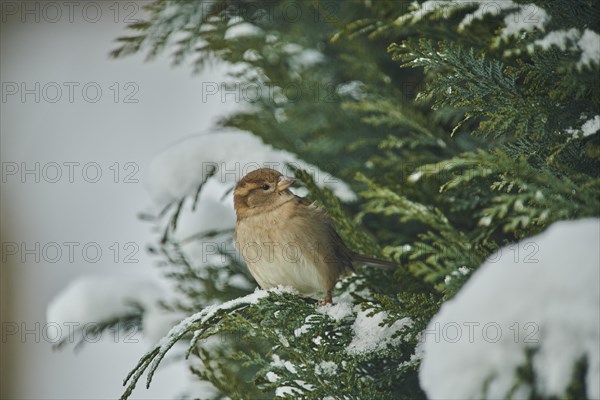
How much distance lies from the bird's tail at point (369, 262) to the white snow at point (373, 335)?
0.32 m

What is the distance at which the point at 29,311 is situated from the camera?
529 cm

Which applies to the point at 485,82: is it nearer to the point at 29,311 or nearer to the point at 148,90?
the point at 29,311

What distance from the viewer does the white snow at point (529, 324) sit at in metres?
0.88

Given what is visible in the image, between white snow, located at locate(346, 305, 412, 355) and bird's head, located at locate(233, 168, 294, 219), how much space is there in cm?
60

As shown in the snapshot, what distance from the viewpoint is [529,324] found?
2.92ft

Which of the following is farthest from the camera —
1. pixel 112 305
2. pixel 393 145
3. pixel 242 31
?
pixel 112 305

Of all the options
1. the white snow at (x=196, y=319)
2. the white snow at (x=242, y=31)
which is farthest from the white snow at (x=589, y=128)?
the white snow at (x=242, y=31)

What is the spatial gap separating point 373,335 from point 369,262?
423 mm

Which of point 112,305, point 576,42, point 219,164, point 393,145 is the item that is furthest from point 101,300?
point 576,42

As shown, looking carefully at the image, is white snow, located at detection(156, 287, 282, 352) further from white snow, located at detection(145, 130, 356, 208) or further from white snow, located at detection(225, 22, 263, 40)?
white snow, located at detection(225, 22, 263, 40)

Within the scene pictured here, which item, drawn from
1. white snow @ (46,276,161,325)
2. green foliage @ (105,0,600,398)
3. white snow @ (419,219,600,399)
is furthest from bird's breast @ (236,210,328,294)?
white snow @ (419,219,600,399)

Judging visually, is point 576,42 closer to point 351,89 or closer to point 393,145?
point 393,145

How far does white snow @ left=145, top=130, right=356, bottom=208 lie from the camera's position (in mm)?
2033

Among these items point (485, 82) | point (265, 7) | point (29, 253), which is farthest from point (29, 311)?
point (485, 82)
